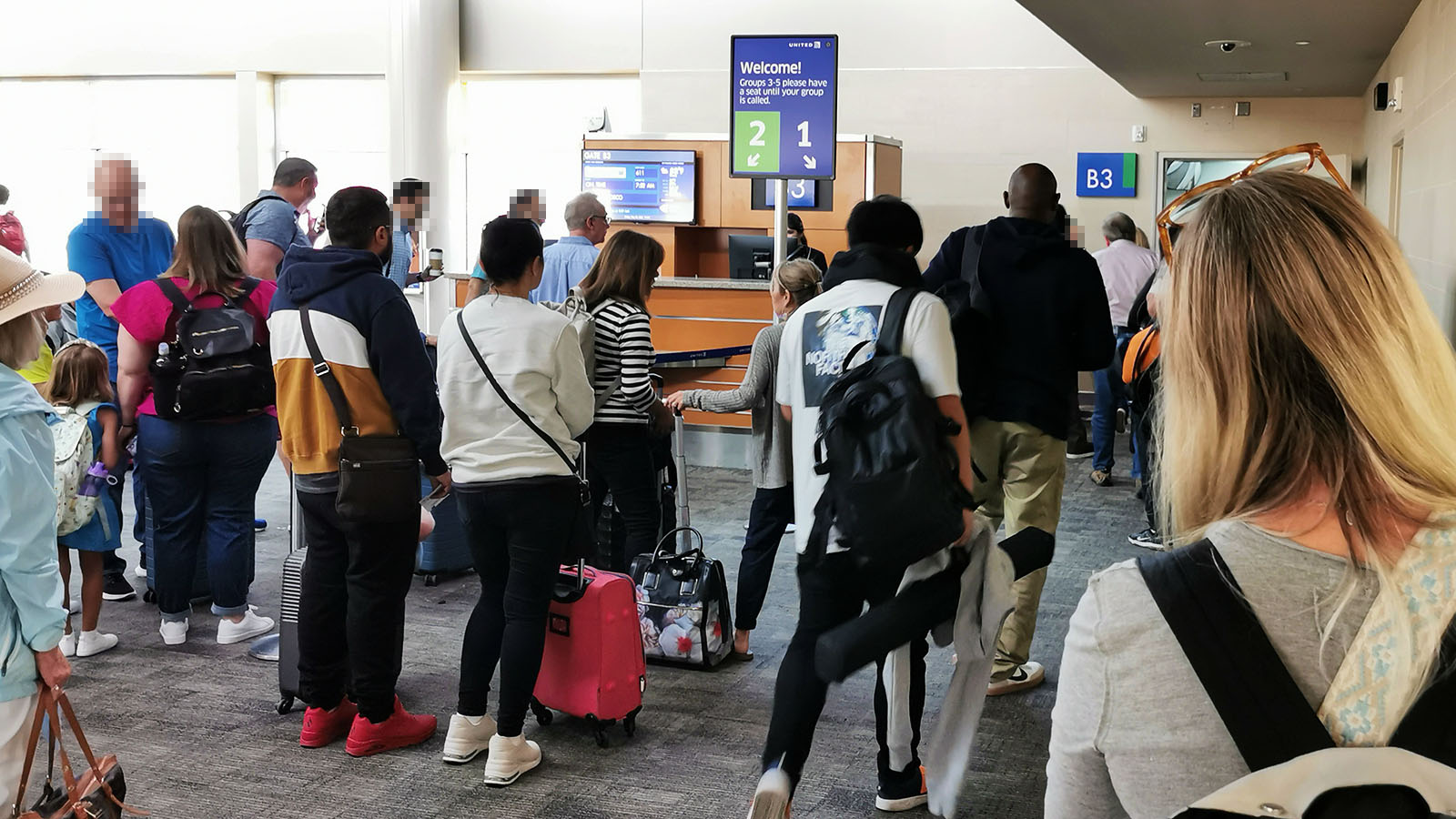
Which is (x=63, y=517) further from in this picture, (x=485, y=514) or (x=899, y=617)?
(x=899, y=617)

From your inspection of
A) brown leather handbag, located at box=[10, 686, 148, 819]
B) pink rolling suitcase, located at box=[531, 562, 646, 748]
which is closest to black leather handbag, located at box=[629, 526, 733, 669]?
pink rolling suitcase, located at box=[531, 562, 646, 748]

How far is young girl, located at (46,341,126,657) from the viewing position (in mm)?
4309

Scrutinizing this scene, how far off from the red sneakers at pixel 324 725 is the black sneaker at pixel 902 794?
1.42 metres

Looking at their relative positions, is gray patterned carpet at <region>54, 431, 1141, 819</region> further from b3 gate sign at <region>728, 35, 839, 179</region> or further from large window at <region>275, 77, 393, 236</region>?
large window at <region>275, 77, 393, 236</region>

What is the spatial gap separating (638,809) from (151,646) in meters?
2.21

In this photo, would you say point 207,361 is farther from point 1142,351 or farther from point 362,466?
point 1142,351

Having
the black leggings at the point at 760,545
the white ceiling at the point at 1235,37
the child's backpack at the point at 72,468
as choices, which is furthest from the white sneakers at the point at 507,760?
the white ceiling at the point at 1235,37

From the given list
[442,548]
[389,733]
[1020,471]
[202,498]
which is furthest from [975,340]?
[202,498]

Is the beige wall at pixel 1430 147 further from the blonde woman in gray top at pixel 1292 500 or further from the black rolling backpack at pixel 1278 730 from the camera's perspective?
the black rolling backpack at pixel 1278 730

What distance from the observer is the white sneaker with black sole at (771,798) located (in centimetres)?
264

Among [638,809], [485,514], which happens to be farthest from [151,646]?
[638,809]

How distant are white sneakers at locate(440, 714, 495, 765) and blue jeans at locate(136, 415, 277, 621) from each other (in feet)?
4.86

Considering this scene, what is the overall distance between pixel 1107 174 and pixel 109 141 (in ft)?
34.7

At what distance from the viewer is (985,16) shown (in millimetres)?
11891
